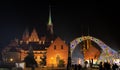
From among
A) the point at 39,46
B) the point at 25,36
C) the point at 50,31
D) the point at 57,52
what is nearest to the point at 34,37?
the point at 50,31

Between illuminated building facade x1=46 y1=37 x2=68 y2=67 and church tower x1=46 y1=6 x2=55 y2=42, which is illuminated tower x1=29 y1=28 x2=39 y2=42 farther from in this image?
illuminated building facade x1=46 y1=37 x2=68 y2=67

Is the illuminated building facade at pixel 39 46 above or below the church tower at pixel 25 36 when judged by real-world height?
below

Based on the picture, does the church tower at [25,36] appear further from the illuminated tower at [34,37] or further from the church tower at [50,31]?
the church tower at [50,31]

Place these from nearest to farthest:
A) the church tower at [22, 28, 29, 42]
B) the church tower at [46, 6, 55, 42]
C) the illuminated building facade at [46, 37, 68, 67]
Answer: the illuminated building facade at [46, 37, 68, 67]
the church tower at [46, 6, 55, 42]
the church tower at [22, 28, 29, 42]

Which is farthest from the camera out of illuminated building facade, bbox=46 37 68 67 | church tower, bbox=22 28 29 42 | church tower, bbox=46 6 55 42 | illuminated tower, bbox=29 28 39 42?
church tower, bbox=22 28 29 42

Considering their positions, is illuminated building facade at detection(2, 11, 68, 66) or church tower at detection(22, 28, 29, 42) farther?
church tower at detection(22, 28, 29, 42)

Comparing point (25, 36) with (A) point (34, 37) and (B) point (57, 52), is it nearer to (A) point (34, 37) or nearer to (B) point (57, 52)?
(A) point (34, 37)

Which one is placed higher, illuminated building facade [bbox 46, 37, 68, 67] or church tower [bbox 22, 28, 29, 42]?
church tower [bbox 22, 28, 29, 42]

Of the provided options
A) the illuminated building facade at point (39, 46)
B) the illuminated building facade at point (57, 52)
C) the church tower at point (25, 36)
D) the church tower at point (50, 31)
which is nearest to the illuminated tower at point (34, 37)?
the illuminated building facade at point (39, 46)

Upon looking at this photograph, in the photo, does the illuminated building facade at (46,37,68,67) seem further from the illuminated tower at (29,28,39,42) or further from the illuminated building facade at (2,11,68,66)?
the illuminated tower at (29,28,39,42)

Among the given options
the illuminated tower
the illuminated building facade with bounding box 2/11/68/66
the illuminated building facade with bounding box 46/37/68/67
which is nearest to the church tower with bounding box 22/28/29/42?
the illuminated building facade with bounding box 2/11/68/66

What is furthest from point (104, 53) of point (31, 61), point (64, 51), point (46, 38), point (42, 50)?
point (46, 38)

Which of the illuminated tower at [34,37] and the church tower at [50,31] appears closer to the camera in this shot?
the church tower at [50,31]

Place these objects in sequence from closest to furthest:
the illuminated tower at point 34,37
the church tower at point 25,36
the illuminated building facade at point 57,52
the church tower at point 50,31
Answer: the illuminated building facade at point 57,52
the church tower at point 50,31
the illuminated tower at point 34,37
the church tower at point 25,36
